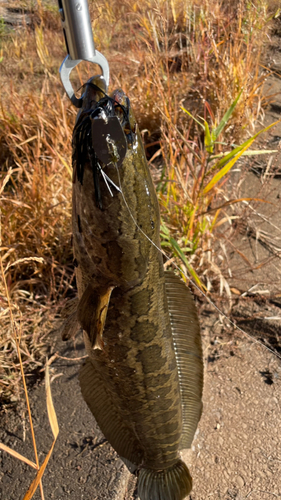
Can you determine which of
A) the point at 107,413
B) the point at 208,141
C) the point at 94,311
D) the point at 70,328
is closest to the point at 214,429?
the point at 107,413

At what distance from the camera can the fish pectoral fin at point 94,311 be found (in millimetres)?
1038

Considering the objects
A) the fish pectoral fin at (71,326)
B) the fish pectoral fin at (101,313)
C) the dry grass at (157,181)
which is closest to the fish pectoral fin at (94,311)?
the fish pectoral fin at (101,313)

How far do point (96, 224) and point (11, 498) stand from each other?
158cm

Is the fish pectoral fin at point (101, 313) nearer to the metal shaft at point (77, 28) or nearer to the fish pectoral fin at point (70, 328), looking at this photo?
the fish pectoral fin at point (70, 328)

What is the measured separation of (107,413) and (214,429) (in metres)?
0.89

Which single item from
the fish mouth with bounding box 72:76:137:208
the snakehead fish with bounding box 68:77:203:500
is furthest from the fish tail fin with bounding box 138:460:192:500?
the fish mouth with bounding box 72:76:137:208

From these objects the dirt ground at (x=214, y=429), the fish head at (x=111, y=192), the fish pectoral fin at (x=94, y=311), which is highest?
the fish head at (x=111, y=192)

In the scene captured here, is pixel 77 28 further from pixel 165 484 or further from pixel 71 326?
pixel 165 484

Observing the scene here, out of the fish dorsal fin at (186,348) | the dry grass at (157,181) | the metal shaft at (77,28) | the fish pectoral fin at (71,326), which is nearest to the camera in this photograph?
the metal shaft at (77,28)

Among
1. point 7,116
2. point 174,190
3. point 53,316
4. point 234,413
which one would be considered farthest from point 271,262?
point 7,116

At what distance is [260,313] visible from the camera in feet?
8.65

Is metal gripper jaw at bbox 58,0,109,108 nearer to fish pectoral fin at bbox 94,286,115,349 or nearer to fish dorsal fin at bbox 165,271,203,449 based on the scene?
fish pectoral fin at bbox 94,286,115,349

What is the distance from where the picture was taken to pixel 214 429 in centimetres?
215

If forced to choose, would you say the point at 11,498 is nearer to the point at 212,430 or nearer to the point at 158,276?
the point at 212,430
